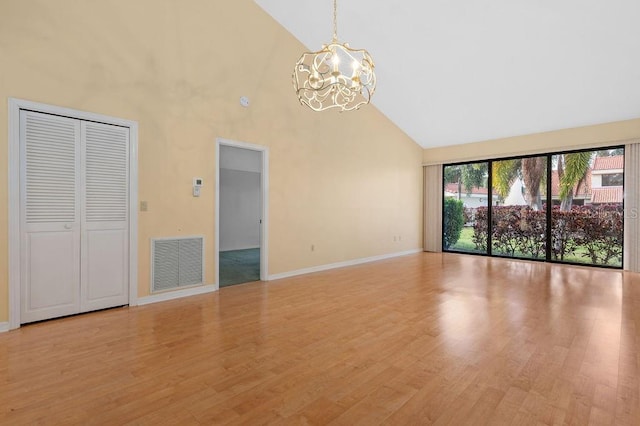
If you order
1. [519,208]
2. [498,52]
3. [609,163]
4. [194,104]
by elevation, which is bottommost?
[519,208]

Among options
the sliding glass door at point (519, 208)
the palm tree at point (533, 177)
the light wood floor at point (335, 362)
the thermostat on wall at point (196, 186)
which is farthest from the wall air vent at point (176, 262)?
the palm tree at point (533, 177)

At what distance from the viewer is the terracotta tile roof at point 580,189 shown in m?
6.44

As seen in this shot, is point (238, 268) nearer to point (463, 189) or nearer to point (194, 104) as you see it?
point (194, 104)

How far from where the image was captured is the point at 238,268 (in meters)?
6.18

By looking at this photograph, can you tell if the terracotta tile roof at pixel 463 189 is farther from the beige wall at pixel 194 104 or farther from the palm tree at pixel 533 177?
the beige wall at pixel 194 104

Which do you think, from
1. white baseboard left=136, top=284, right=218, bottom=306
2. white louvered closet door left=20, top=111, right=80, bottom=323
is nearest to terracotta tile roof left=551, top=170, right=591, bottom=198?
white baseboard left=136, top=284, right=218, bottom=306

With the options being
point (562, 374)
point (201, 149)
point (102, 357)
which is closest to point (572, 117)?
point (562, 374)

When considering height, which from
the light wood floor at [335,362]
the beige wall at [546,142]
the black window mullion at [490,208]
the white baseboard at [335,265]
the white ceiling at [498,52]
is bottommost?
the light wood floor at [335,362]

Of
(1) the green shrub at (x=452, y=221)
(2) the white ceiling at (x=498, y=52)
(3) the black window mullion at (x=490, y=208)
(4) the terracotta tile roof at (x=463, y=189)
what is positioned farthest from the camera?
(1) the green shrub at (x=452, y=221)

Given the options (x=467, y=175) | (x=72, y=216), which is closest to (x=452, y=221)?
(x=467, y=175)

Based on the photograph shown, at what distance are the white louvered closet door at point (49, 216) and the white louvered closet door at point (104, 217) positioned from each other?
0.08 meters

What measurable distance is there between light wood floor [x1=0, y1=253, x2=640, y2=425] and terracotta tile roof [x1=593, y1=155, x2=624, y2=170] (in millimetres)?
3241

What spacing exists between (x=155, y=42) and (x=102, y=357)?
3567mm

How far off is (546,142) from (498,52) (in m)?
2.83
